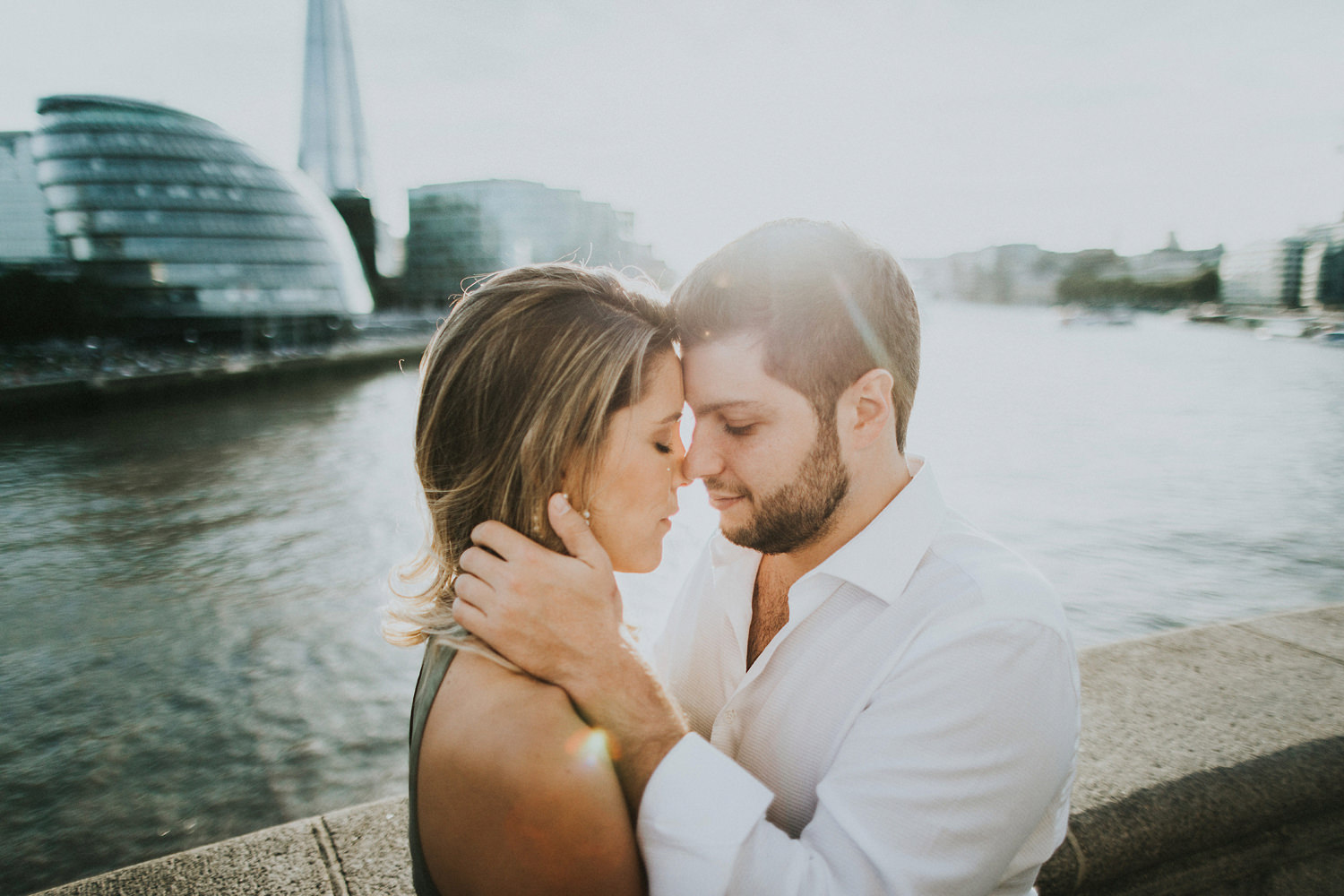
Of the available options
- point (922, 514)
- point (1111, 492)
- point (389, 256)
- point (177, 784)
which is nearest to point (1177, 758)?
point (922, 514)

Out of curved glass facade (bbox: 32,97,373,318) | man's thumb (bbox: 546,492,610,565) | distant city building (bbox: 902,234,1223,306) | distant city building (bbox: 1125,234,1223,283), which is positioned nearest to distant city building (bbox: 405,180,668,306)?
curved glass facade (bbox: 32,97,373,318)

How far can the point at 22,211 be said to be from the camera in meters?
40.2

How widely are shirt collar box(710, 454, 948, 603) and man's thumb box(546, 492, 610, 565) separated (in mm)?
488

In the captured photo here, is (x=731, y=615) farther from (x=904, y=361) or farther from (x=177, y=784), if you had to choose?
(x=177, y=784)

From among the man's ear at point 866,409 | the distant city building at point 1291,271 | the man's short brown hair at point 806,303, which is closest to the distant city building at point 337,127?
the man's short brown hair at point 806,303

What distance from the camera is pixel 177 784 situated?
529 cm

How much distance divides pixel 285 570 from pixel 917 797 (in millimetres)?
9612

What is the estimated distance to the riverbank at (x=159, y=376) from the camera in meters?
20.6

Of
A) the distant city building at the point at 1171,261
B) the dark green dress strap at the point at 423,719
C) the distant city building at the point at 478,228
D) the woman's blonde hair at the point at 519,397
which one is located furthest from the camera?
the distant city building at the point at 1171,261

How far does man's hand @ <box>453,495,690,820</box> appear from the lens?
53.0 inches

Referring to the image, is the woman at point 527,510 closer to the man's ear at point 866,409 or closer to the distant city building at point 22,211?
the man's ear at point 866,409

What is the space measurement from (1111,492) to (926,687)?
1290cm

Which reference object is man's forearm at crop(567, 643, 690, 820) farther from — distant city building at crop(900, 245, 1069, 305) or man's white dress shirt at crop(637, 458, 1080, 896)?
distant city building at crop(900, 245, 1069, 305)

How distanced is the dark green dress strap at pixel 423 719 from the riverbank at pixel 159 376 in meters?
24.6
